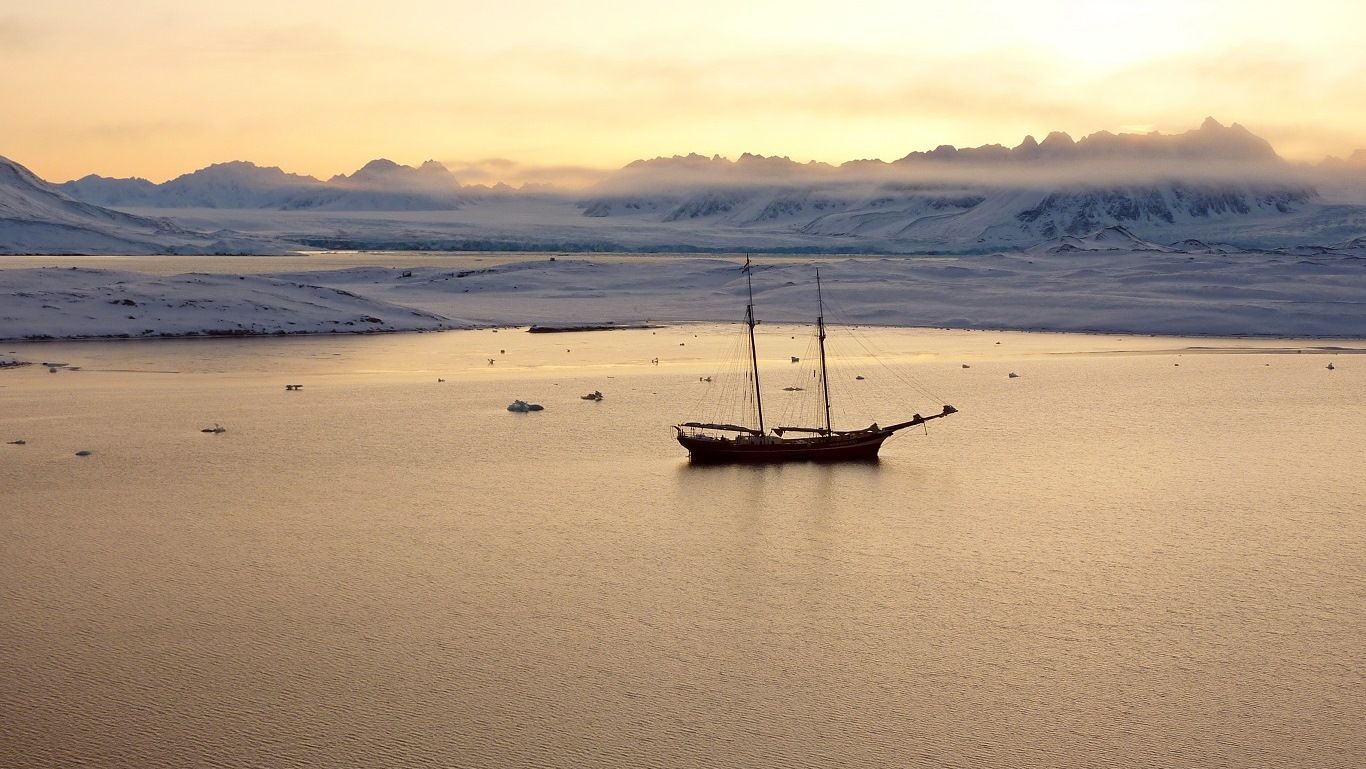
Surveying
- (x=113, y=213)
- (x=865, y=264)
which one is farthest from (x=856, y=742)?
(x=113, y=213)

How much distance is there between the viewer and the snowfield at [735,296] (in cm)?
6956

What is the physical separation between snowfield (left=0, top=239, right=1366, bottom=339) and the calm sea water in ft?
108

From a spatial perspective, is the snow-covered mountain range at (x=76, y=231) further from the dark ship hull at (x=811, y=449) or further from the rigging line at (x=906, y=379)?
the dark ship hull at (x=811, y=449)

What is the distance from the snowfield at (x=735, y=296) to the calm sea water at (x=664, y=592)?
1301 inches

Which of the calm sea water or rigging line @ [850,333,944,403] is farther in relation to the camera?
rigging line @ [850,333,944,403]

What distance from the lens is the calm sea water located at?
571 inches

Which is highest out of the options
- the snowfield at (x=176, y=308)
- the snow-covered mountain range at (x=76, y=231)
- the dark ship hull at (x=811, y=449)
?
the snow-covered mountain range at (x=76, y=231)

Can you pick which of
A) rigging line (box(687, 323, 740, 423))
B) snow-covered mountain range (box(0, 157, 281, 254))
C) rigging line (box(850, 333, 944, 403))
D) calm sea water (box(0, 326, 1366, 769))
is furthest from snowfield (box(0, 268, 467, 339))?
snow-covered mountain range (box(0, 157, 281, 254))

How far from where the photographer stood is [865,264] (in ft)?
338

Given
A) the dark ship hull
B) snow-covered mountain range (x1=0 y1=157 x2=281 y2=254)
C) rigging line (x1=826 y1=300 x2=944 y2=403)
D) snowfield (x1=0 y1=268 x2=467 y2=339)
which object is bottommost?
rigging line (x1=826 y1=300 x2=944 y2=403)

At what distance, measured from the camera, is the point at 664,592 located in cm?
1969

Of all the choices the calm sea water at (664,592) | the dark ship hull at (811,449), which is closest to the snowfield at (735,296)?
the calm sea water at (664,592)

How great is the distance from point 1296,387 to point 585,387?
25.1 metres

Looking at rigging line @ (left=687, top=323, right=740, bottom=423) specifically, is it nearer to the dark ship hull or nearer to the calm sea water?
the calm sea water
